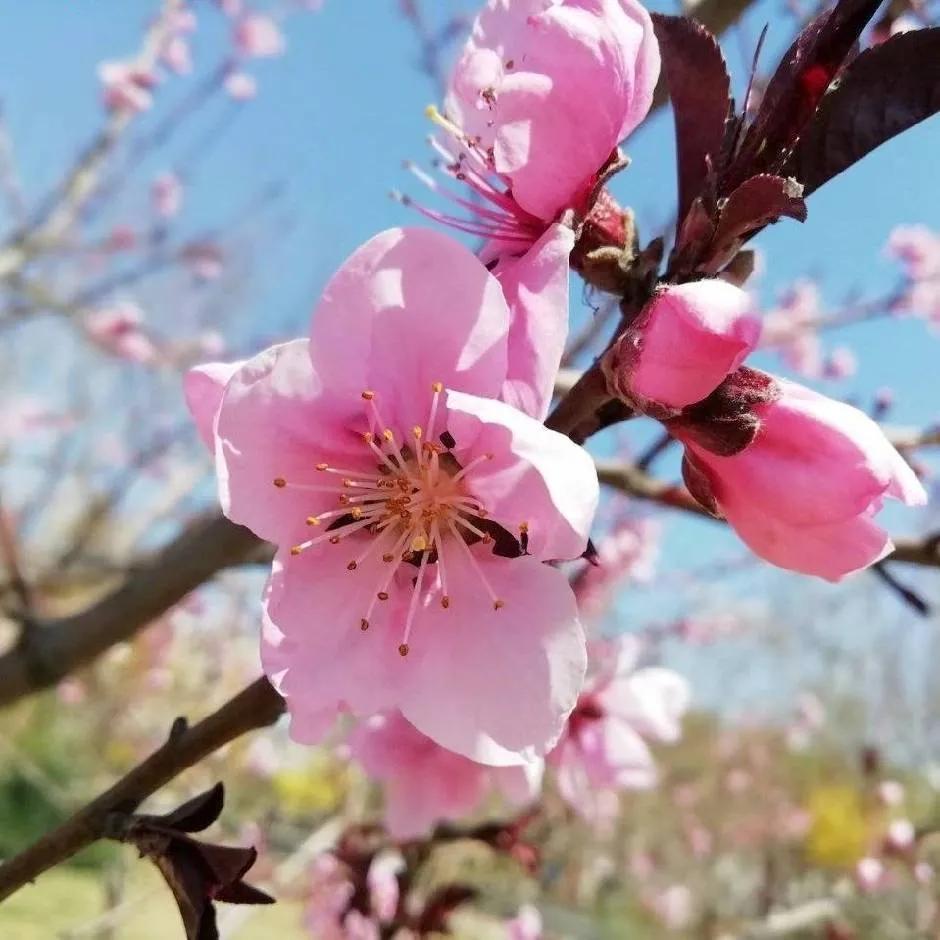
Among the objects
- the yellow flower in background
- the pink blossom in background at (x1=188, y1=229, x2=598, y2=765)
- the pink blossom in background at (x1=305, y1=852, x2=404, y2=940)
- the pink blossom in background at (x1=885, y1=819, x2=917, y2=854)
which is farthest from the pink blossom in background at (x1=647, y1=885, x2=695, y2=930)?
the pink blossom in background at (x1=188, y1=229, x2=598, y2=765)

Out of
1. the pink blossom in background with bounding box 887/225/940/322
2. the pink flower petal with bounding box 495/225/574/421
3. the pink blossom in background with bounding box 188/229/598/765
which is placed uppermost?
the pink flower petal with bounding box 495/225/574/421

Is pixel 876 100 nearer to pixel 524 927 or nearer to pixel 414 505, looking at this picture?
pixel 414 505

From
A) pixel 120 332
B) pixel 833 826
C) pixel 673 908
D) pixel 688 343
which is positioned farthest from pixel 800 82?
pixel 833 826

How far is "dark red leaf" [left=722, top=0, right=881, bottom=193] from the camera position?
20.6 inches

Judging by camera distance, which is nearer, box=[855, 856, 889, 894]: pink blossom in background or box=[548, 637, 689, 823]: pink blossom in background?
box=[548, 637, 689, 823]: pink blossom in background

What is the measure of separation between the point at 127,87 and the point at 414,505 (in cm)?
288

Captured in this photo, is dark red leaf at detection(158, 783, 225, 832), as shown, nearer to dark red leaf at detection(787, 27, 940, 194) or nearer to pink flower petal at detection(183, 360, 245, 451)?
pink flower petal at detection(183, 360, 245, 451)

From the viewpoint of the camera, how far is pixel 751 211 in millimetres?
525

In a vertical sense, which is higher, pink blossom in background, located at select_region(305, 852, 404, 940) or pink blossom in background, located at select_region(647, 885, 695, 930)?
pink blossom in background, located at select_region(305, 852, 404, 940)

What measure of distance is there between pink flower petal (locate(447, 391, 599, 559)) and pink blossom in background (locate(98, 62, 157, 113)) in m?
2.80

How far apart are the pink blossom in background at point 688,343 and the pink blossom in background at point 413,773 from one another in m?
0.68

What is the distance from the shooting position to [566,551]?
20.4 inches

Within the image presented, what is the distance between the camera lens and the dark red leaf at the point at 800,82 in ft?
1.72

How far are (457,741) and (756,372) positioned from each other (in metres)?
0.30
